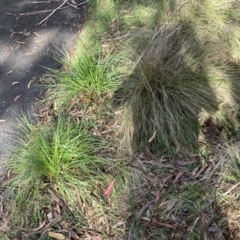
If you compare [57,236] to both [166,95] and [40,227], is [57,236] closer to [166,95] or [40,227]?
[40,227]

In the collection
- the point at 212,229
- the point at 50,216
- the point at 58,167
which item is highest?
the point at 58,167

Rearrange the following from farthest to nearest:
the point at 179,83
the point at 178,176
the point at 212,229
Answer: the point at 179,83, the point at 178,176, the point at 212,229

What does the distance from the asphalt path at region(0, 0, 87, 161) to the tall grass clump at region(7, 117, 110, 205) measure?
0.39 metres

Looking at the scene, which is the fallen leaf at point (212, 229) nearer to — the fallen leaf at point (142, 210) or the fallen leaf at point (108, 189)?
the fallen leaf at point (142, 210)

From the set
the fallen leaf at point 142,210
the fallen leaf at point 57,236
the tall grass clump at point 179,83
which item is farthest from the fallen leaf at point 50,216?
the tall grass clump at point 179,83

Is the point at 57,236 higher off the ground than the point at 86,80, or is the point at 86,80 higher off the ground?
the point at 86,80

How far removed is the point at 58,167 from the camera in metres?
2.90

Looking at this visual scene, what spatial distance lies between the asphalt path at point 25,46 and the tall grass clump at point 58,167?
39 centimetres

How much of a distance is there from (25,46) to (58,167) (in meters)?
2.05

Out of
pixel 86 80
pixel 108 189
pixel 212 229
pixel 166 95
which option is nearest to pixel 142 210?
pixel 108 189

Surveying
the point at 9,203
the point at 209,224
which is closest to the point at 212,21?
the point at 209,224

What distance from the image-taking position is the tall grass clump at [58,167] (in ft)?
9.41

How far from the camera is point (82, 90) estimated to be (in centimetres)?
350

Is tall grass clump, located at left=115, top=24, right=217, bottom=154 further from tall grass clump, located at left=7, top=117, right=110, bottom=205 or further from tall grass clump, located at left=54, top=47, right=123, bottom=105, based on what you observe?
tall grass clump, located at left=7, top=117, right=110, bottom=205
